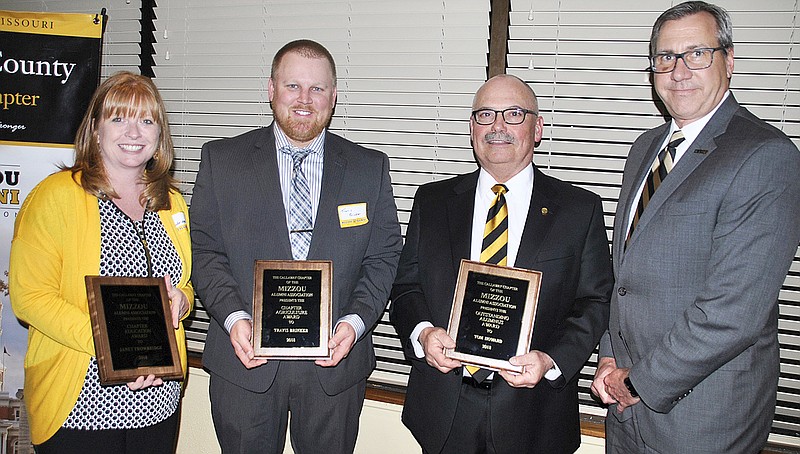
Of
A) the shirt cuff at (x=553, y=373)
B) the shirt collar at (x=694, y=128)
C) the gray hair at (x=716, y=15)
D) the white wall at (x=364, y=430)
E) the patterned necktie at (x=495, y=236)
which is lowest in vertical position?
the white wall at (x=364, y=430)

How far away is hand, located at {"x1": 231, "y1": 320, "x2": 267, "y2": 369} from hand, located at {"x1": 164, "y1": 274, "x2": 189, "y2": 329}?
21 cm

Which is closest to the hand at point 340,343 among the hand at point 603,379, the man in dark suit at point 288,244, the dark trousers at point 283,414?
the man in dark suit at point 288,244

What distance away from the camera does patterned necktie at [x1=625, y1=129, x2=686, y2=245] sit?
2.29 m

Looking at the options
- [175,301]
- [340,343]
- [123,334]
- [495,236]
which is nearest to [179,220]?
[175,301]

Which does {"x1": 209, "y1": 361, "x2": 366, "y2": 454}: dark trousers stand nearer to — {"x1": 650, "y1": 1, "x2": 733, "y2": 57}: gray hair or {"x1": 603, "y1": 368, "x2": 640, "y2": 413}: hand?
{"x1": 603, "y1": 368, "x2": 640, "y2": 413}: hand

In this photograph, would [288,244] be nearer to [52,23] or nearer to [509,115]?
[509,115]

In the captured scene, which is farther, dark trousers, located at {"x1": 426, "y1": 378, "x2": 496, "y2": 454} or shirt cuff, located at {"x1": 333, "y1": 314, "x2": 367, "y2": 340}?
shirt cuff, located at {"x1": 333, "y1": 314, "x2": 367, "y2": 340}

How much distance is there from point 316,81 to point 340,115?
91cm

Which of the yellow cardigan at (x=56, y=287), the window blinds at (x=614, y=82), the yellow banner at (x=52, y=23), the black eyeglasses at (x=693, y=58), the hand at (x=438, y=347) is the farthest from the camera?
the yellow banner at (x=52, y=23)

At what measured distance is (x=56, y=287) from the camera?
2316mm

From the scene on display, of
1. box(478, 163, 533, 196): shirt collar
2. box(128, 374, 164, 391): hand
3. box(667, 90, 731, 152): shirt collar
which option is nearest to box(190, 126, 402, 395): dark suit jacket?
box(128, 374, 164, 391): hand

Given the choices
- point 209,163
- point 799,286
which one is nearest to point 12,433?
point 209,163

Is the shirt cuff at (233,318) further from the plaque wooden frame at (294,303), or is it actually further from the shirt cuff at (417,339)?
the shirt cuff at (417,339)

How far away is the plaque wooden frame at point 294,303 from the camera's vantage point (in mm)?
2414
